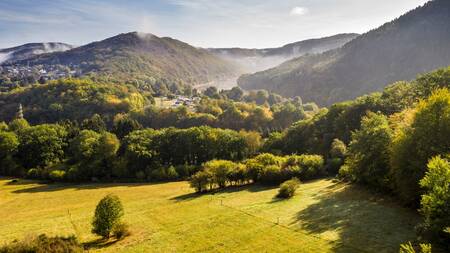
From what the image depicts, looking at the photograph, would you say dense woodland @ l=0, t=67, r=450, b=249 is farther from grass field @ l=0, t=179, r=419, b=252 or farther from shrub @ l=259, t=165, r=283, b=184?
grass field @ l=0, t=179, r=419, b=252

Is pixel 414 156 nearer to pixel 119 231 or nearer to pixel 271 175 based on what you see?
pixel 271 175

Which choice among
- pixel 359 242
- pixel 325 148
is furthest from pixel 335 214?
pixel 325 148

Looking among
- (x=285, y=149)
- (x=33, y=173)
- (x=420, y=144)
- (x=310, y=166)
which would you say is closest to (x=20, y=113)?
(x=33, y=173)

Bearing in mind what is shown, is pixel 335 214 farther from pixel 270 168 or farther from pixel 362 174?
pixel 270 168

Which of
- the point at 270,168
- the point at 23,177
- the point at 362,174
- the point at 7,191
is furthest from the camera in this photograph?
the point at 23,177

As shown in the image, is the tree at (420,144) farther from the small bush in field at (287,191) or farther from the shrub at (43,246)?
the shrub at (43,246)

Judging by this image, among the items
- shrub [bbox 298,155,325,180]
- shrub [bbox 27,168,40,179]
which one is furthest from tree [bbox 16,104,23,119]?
shrub [bbox 298,155,325,180]
